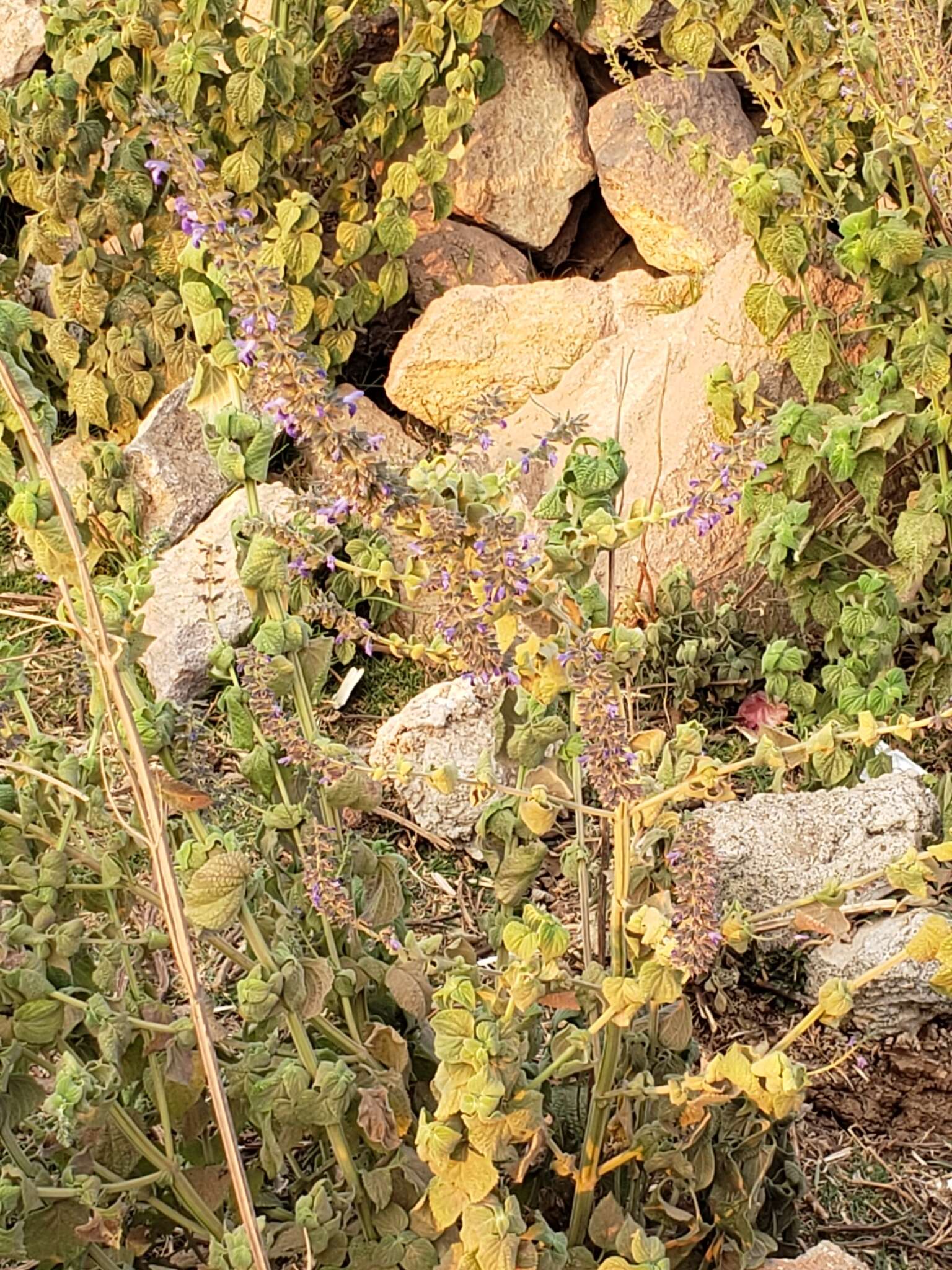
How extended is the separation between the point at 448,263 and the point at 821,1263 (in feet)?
9.04

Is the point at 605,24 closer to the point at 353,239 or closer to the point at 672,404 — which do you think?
the point at 353,239

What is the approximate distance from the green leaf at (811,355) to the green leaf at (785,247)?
13 cm

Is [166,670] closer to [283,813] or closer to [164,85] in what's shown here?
[164,85]

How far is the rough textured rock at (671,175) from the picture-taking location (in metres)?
3.76

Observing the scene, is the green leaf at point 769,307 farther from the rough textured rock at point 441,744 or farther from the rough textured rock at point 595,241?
the rough textured rock at point 595,241

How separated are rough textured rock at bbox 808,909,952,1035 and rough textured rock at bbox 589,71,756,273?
1.90 m

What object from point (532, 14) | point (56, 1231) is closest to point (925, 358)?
point (532, 14)

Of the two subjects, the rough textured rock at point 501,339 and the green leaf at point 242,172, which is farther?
the rough textured rock at point 501,339

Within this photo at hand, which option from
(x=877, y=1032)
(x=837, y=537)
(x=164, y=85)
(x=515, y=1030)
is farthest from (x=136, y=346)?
(x=515, y=1030)

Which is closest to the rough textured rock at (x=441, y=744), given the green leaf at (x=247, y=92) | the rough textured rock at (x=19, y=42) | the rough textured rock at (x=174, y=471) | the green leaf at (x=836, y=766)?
the green leaf at (x=836, y=766)

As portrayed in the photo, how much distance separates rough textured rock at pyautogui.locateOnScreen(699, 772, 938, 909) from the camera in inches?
99.7

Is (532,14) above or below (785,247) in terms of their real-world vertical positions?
above

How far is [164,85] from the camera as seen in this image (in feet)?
11.3

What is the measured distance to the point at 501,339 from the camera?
369 cm
